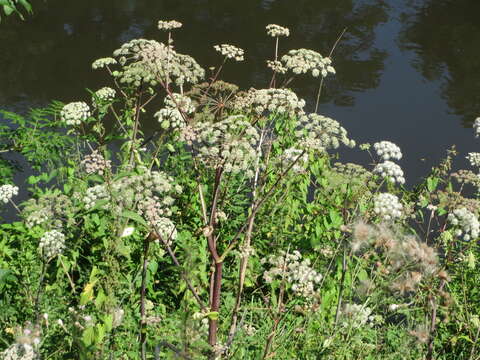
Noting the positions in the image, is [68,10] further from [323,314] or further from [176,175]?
[323,314]

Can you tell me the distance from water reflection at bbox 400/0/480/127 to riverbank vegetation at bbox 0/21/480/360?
283 inches

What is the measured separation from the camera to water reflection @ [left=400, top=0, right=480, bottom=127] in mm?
12070

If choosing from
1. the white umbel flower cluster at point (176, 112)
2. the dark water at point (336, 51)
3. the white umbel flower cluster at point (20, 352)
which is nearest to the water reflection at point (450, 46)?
the dark water at point (336, 51)

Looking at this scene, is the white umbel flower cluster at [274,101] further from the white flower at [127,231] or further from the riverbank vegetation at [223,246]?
the white flower at [127,231]

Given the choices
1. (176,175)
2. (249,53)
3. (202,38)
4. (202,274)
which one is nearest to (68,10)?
(202,38)

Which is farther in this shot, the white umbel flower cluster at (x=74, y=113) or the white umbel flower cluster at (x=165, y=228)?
the white umbel flower cluster at (x=74, y=113)

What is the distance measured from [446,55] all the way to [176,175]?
10.6m

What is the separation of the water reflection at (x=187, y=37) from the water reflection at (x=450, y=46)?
970 millimetres

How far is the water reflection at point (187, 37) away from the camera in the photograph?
11.3 metres

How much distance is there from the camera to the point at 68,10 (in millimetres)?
14766

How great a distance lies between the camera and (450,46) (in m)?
14.5

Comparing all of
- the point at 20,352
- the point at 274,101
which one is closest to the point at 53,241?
the point at 20,352

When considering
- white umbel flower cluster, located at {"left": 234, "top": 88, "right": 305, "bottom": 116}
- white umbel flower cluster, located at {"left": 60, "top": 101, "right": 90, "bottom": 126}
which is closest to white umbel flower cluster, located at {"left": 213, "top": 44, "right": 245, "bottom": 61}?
white umbel flower cluster, located at {"left": 234, "top": 88, "right": 305, "bottom": 116}

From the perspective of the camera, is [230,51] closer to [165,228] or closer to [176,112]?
[176,112]
